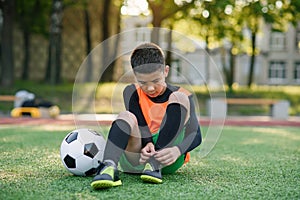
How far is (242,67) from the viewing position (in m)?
43.5

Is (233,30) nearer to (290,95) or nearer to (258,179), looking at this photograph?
(290,95)

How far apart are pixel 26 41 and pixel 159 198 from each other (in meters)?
20.0

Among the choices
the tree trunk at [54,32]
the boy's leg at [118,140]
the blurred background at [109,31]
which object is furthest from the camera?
the tree trunk at [54,32]

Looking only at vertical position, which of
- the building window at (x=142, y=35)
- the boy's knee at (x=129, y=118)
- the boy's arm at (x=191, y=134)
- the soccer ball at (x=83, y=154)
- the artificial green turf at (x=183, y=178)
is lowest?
the artificial green turf at (x=183, y=178)

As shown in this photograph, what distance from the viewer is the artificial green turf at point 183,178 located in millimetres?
3125

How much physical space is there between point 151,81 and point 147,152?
18.8 inches

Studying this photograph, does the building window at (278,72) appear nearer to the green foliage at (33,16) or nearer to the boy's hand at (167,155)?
the green foliage at (33,16)

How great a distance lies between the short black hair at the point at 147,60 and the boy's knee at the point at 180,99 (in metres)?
0.21

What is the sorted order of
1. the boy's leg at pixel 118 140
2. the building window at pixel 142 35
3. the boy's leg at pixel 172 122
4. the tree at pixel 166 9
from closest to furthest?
the boy's leg at pixel 118 140 → the boy's leg at pixel 172 122 → the building window at pixel 142 35 → the tree at pixel 166 9

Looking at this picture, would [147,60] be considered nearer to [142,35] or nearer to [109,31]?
[142,35]

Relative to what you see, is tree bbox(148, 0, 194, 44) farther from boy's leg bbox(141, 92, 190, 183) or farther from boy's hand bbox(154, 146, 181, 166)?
boy's hand bbox(154, 146, 181, 166)

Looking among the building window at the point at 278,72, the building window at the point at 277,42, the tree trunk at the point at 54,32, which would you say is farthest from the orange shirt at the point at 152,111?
the building window at the point at 277,42

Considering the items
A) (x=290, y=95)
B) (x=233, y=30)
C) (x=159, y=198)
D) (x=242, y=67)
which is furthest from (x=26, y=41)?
(x=242, y=67)

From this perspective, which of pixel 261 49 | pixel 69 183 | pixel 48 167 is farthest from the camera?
pixel 261 49
